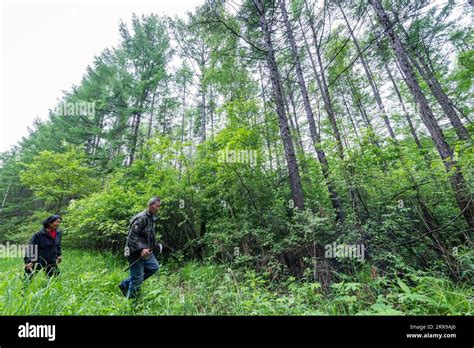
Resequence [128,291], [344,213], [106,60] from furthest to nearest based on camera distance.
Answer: [106,60], [344,213], [128,291]

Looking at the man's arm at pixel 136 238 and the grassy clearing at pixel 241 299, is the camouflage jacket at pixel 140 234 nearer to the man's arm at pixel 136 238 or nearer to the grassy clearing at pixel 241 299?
the man's arm at pixel 136 238

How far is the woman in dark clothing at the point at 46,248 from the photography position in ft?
10.4

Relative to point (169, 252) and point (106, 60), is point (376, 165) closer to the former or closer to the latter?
point (169, 252)

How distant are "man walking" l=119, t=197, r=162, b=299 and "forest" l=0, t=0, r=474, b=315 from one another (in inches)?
9.2

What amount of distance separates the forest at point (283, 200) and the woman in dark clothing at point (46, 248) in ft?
1.21
